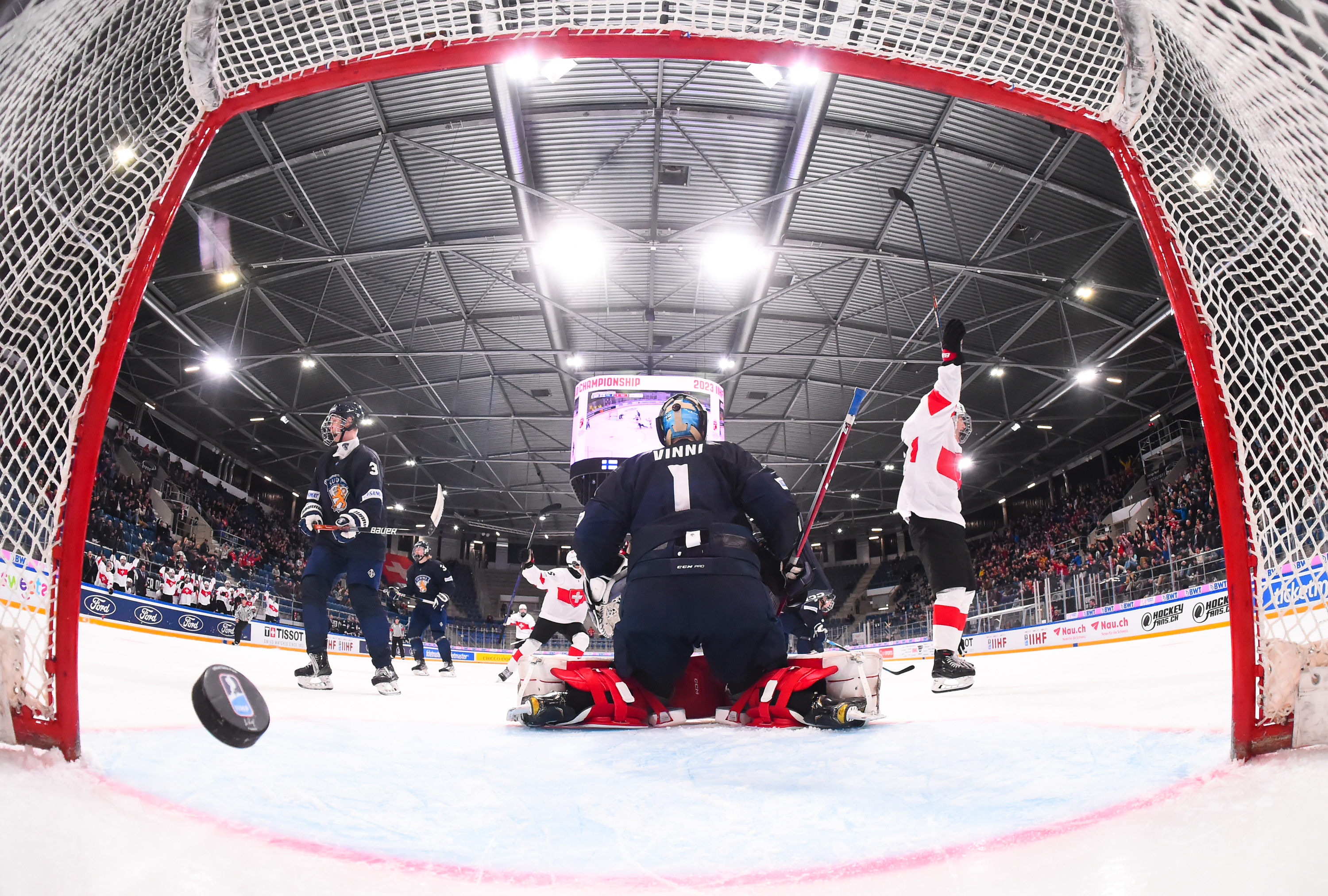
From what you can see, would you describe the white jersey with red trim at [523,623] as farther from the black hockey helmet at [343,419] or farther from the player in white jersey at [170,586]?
the black hockey helmet at [343,419]

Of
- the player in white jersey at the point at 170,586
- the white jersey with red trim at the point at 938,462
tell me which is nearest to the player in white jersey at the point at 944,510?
the white jersey with red trim at the point at 938,462

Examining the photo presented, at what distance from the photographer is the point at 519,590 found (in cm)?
3534

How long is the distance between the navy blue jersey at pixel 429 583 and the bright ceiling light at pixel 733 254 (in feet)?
20.6

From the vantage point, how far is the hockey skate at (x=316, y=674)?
14.7ft

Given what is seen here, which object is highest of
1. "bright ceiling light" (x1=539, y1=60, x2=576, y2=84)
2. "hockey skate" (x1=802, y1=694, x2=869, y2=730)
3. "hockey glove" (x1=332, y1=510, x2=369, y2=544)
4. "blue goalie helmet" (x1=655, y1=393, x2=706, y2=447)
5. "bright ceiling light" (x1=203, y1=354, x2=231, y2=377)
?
"bright ceiling light" (x1=539, y1=60, x2=576, y2=84)

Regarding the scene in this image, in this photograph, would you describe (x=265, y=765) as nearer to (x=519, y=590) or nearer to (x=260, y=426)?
(x=260, y=426)

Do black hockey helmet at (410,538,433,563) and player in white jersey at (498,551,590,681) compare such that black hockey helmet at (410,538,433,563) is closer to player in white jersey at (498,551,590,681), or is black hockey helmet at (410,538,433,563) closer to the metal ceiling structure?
player in white jersey at (498,551,590,681)

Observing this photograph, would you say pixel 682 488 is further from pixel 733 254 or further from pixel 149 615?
pixel 149 615

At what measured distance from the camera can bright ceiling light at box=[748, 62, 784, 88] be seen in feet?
29.3

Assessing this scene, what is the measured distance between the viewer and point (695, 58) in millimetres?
1837

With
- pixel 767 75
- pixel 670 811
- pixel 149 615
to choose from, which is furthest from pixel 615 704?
pixel 149 615

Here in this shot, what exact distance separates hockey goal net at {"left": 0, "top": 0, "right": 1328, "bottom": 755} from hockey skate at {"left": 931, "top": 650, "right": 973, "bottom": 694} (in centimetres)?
295

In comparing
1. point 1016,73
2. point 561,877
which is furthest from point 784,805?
point 1016,73

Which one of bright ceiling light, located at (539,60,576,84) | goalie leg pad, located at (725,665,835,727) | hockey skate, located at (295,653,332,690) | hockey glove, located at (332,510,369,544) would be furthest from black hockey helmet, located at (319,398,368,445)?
bright ceiling light, located at (539,60,576,84)
